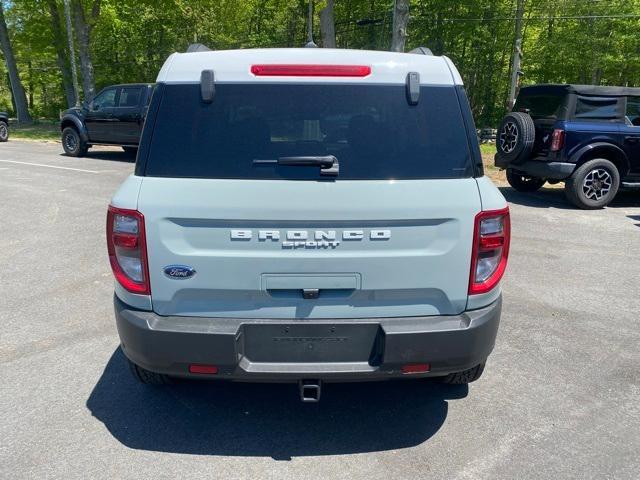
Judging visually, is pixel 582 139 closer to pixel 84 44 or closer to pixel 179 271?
pixel 179 271

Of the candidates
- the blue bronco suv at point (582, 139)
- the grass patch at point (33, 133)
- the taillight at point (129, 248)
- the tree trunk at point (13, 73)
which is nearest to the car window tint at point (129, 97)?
the grass patch at point (33, 133)

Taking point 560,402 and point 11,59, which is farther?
point 11,59

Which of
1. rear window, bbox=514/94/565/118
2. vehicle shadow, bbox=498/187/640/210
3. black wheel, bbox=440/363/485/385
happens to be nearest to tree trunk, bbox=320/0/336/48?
vehicle shadow, bbox=498/187/640/210

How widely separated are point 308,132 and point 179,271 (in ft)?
3.11

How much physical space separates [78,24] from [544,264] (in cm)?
2417

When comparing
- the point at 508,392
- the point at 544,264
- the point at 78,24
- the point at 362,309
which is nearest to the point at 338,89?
the point at 362,309

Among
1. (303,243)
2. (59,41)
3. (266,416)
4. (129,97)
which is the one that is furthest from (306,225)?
(59,41)

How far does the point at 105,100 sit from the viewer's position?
14.4m

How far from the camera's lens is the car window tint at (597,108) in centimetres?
866

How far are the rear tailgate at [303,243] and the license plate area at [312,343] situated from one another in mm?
67

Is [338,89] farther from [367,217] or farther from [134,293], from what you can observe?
[134,293]

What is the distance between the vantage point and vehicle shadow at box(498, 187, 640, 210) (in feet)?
31.5

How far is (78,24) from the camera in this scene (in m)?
23.2

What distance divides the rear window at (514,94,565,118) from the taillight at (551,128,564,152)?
33 cm
